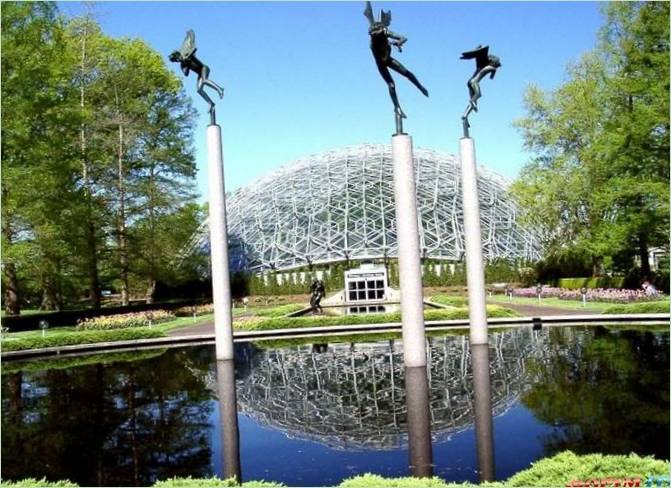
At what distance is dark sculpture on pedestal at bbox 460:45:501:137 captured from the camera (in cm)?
1522

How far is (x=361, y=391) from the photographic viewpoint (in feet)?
38.9

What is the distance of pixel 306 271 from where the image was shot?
154ft

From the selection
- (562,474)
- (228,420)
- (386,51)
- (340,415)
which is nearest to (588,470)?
(562,474)

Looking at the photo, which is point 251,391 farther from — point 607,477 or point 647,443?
point 607,477

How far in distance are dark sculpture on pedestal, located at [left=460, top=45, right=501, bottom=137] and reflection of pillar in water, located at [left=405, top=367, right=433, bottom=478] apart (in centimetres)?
645

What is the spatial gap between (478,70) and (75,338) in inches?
580

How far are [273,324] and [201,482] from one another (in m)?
17.6

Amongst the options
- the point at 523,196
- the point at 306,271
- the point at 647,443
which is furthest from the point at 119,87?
the point at 647,443

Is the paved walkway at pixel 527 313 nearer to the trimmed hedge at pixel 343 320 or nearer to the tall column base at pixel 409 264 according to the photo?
the trimmed hedge at pixel 343 320

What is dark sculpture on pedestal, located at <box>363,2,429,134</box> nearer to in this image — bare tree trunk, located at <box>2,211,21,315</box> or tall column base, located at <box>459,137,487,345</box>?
tall column base, located at <box>459,137,487,345</box>

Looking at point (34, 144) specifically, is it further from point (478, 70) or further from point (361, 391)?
point (361, 391)

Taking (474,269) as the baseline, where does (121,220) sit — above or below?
above

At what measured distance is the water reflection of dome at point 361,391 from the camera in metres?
9.18

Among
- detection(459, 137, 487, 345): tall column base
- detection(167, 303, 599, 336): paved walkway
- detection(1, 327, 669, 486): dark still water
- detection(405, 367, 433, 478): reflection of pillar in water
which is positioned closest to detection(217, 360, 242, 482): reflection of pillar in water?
detection(1, 327, 669, 486): dark still water
